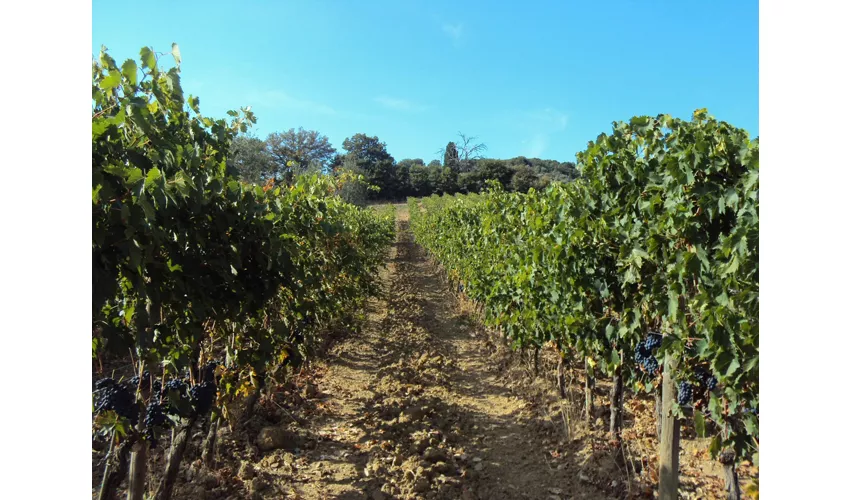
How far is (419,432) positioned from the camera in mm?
4191

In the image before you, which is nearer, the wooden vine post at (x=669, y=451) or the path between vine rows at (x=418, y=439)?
the wooden vine post at (x=669, y=451)

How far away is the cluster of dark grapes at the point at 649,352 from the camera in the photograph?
2.92m

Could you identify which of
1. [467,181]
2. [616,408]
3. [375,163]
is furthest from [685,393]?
[375,163]

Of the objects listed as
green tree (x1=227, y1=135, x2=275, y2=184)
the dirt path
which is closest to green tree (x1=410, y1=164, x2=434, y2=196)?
green tree (x1=227, y1=135, x2=275, y2=184)

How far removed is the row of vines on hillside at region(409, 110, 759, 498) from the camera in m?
2.00

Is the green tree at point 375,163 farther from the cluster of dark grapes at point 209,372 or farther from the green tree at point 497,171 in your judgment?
the cluster of dark grapes at point 209,372

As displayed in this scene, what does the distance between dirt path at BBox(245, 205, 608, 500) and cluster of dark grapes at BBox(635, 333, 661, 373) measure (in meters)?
0.98

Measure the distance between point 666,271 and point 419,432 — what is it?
2.51m

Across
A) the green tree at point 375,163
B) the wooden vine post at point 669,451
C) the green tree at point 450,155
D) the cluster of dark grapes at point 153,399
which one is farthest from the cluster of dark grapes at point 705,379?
the green tree at point 450,155

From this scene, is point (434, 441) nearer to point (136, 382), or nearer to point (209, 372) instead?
point (209, 372)

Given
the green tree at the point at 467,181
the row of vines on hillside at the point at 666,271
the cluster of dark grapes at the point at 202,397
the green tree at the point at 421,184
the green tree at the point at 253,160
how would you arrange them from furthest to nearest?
1. the green tree at the point at 421,184
2. the green tree at the point at 467,181
3. the green tree at the point at 253,160
4. the cluster of dark grapes at the point at 202,397
5. the row of vines on hillside at the point at 666,271

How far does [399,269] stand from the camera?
52.4 feet

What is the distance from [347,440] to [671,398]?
254 cm
